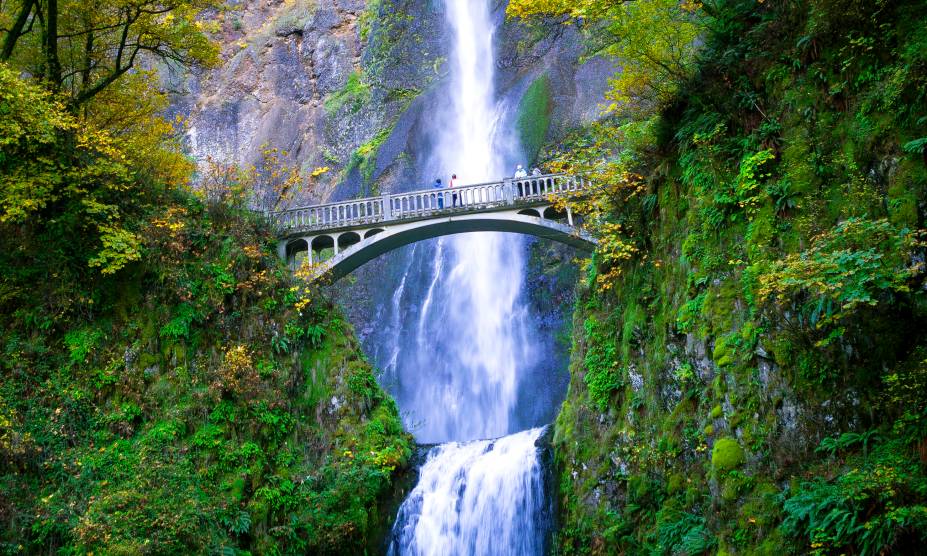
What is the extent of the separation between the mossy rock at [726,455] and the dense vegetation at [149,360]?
25.9 feet

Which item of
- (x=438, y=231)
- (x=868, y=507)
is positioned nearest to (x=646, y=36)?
(x=438, y=231)

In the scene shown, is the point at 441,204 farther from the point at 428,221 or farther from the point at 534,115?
the point at 534,115

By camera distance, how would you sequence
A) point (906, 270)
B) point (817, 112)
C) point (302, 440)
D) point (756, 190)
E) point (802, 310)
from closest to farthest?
point (906, 270), point (802, 310), point (817, 112), point (756, 190), point (302, 440)

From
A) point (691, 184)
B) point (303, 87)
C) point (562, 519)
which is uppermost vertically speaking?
point (303, 87)

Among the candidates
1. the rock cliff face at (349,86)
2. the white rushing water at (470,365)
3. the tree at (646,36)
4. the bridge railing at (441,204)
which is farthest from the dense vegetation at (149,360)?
the rock cliff face at (349,86)

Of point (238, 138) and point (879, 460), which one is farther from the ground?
point (238, 138)

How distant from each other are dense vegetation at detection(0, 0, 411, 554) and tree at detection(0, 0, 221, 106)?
72mm

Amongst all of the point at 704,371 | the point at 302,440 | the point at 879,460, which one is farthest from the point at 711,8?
the point at 302,440

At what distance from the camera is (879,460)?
23.8ft

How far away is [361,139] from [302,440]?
22.8 m

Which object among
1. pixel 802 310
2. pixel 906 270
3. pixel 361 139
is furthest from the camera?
pixel 361 139

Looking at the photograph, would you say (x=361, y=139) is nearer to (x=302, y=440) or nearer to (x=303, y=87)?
(x=303, y=87)

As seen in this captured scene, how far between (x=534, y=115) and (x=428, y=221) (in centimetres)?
1065

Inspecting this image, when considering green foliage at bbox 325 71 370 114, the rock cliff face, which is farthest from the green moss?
green foliage at bbox 325 71 370 114
